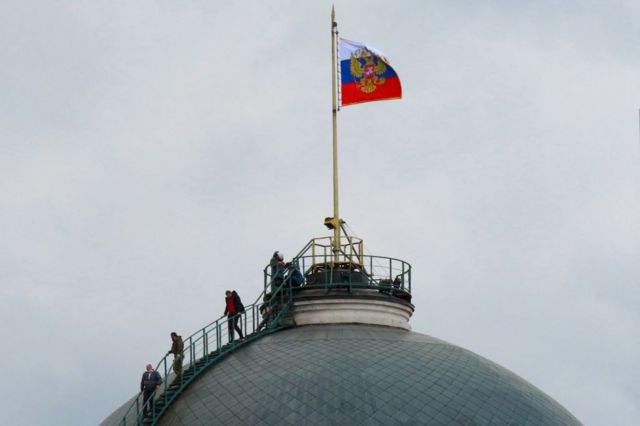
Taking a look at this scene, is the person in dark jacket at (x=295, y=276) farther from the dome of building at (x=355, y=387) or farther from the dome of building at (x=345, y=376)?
the dome of building at (x=355, y=387)

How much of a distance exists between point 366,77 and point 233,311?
1055 cm

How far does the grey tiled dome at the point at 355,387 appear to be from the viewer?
34812mm

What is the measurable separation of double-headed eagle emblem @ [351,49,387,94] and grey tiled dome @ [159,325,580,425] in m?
9.90

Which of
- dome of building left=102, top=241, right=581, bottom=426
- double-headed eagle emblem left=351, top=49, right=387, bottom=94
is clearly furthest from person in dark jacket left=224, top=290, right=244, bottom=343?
double-headed eagle emblem left=351, top=49, right=387, bottom=94

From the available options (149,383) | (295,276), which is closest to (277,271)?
(295,276)

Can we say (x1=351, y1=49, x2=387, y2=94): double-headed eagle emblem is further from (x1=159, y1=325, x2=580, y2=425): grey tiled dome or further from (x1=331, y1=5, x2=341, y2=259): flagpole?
(x1=159, y1=325, x2=580, y2=425): grey tiled dome

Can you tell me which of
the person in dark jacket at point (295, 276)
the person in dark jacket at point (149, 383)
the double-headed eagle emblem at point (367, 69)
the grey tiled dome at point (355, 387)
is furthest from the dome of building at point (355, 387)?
the double-headed eagle emblem at point (367, 69)

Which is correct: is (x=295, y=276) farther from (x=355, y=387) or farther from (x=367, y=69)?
(x=367, y=69)

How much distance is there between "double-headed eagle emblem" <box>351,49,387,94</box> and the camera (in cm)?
4562

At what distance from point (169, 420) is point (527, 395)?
10.9 metres

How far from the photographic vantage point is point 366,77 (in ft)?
150

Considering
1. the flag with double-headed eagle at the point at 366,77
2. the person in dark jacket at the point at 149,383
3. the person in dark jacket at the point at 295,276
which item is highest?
the flag with double-headed eagle at the point at 366,77

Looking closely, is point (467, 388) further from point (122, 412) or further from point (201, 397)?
point (122, 412)

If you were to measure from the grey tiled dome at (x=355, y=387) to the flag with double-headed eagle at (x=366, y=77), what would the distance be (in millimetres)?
9539
